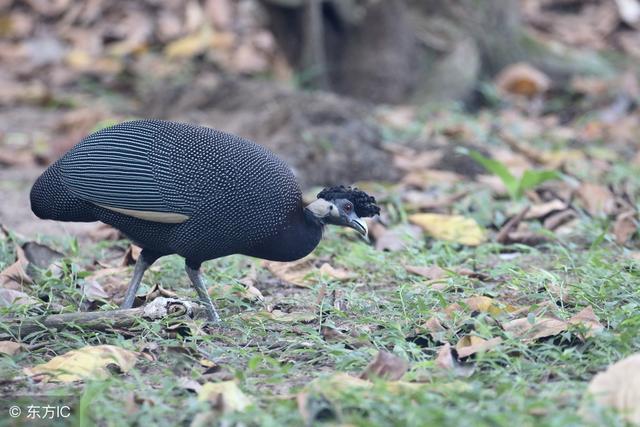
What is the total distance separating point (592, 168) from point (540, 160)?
34 centimetres

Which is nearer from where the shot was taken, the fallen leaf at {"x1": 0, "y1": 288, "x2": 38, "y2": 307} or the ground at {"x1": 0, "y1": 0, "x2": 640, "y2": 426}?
the ground at {"x1": 0, "y1": 0, "x2": 640, "y2": 426}

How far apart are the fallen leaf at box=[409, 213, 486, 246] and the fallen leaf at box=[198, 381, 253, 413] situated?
2.28 meters

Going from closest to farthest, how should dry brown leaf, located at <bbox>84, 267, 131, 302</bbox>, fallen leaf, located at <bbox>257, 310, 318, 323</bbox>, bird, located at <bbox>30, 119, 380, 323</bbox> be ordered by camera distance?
bird, located at <bbox>30, 119, 380, 323</bbox> < fallen leaf, located at <bbox>257, 310, 318, 323</bbox> < dry brown leaf, located at <bbox>84, 267, 131, 302</bbox>

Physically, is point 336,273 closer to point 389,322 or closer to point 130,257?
point 389,322

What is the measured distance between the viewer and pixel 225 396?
2.67 meters

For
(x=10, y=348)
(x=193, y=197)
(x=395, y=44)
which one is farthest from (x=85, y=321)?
(x=395, y=44)

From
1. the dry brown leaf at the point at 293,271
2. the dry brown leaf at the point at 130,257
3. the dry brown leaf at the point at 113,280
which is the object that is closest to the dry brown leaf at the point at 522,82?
the dry brown leaf at the point at 293,271

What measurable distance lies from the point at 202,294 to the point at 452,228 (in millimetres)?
1670

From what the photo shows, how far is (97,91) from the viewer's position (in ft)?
28.7

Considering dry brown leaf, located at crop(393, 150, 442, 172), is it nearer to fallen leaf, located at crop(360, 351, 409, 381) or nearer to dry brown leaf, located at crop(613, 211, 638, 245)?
dry brown leaf, located at crop(613, 211, 638, 245)

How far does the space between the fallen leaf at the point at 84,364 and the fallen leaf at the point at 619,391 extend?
4.54 feet

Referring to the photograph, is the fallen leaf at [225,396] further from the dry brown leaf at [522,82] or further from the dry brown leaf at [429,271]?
the dry brown leaf at [522,82]

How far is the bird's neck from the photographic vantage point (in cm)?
360

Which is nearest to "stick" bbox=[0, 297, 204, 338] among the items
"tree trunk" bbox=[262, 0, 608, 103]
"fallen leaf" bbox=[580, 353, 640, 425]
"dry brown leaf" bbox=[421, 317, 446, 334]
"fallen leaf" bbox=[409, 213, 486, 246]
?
"dry brown leaf" bbox=[421, 317, 446, 334]
